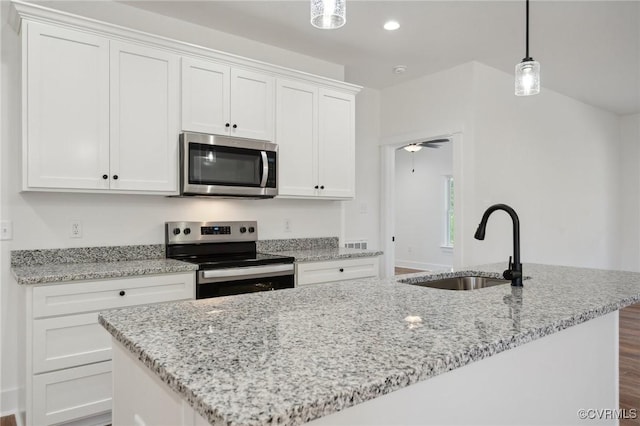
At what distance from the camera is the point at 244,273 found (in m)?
2.72

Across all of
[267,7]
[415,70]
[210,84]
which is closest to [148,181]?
[210,84]

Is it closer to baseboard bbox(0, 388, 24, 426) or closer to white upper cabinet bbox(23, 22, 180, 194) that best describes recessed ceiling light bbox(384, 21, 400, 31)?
white upper cabinet bbox(23, 22, 180, 194)

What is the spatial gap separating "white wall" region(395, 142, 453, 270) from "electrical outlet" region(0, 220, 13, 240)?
692 cm

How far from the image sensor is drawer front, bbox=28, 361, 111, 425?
6.93 feet

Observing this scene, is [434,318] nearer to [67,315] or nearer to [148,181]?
[67,315]

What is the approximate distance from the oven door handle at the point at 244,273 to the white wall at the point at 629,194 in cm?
594

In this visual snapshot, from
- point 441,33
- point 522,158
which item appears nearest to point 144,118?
point 441,33

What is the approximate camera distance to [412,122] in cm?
456

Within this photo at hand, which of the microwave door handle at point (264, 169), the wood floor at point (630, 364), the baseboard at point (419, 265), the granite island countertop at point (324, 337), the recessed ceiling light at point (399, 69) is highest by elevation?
the recessed ceiling light at point (399, 69)

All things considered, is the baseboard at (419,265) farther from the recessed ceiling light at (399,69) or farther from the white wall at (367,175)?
the recessed ceiling light at (399,69)

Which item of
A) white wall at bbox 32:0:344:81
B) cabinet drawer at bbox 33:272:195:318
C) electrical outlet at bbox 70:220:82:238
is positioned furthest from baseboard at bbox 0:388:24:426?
white wall at bbox 32:0:344:81

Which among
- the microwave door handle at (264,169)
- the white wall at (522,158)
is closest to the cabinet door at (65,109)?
the microwave door handle at (264,169)

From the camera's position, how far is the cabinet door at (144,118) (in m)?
2.59

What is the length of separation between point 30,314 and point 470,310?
80.7 inches
